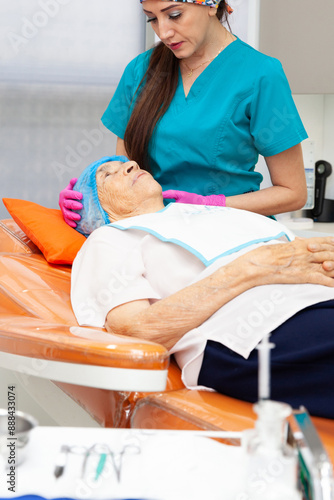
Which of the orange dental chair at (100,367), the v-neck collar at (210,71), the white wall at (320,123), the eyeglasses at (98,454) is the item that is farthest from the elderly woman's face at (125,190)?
the white wall at (320,123)

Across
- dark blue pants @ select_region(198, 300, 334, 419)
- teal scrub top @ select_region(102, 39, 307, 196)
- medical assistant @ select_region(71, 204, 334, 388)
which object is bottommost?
dark blue pants @ select_region(198, 300, 334, 419)

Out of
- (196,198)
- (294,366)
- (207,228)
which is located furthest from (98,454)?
(196,198)

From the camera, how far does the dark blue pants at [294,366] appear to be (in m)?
1.23

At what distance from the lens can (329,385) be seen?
1227 mm

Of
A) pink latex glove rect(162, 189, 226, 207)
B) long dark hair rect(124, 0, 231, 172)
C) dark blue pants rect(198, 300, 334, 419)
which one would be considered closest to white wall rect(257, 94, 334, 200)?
long dark hair rect(124, 0, 231, 172)

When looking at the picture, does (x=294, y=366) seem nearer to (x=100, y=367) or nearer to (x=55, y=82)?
(x=100, y=367)

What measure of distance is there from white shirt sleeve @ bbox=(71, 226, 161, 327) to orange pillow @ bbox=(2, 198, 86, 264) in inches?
7.9

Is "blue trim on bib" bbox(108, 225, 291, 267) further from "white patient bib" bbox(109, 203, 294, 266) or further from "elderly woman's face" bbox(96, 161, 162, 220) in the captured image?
"elderly woman's face" bbox(96, 161, 162, 220)

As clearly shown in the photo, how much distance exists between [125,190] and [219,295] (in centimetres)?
52

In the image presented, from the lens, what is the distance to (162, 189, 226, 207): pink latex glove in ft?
6.13

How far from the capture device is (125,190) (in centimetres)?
175

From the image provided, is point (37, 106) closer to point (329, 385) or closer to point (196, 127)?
point (196, 127)

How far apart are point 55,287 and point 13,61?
1.81 metres

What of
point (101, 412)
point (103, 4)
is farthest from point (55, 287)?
point (103, 4)
